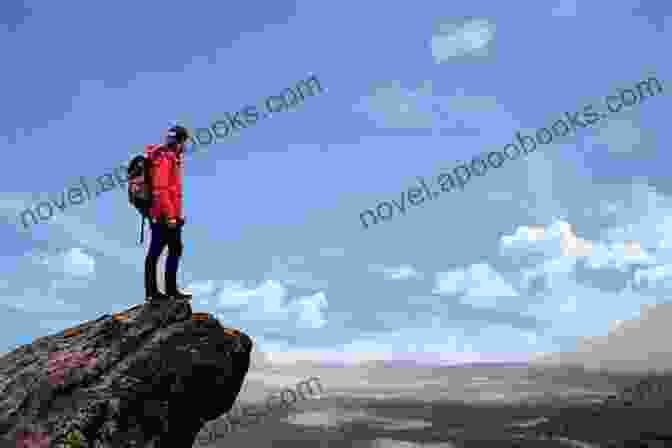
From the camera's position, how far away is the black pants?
937 cm

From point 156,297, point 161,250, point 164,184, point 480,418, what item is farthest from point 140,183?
point 480,418

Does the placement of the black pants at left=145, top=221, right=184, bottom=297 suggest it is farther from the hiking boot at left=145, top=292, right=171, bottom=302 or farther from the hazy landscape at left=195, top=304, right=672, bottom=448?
the hazy landscape at left=195, top=304, right=672, bottom=448

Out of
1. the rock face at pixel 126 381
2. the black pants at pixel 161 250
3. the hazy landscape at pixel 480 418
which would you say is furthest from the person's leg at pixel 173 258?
the hazy landscape at pixel 480 418

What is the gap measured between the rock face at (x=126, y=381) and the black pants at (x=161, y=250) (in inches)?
15.0

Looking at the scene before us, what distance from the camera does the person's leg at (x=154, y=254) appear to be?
9367 mm

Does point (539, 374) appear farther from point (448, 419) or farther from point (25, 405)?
point (25, 405)

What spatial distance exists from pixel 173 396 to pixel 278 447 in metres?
9.30

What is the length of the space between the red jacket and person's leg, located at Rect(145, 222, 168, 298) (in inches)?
9.2

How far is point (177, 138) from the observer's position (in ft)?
32.0

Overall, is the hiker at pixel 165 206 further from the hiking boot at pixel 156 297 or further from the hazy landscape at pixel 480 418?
the hazy landscape at pixel 480 418

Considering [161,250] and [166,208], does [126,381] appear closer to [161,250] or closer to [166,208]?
[161,250]

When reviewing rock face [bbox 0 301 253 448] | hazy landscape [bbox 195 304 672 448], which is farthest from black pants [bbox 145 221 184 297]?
hazy landscape [bbox 195 304 672 448]

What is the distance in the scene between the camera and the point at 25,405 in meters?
8.47

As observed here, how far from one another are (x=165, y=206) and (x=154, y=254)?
0.84 m
